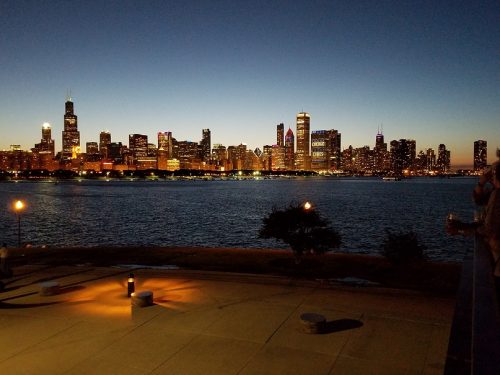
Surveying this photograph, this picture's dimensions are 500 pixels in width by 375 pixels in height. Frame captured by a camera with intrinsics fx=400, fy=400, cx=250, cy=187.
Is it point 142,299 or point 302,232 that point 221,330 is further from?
point 302,232

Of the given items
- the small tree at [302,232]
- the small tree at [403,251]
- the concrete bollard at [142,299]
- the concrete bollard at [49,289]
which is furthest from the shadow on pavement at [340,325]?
the small tree at [403,251]

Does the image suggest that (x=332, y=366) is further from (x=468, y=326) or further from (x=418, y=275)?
(x=418, y=275)

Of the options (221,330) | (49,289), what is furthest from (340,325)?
(49,289)

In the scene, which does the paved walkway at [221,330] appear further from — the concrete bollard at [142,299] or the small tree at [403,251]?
the small tree at [403,251]

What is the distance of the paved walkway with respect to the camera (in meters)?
8.52

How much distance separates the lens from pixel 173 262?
23.1m

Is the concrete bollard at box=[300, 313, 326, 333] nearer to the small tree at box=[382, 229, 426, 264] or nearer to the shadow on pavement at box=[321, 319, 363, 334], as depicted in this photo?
the shadow on pavement at box=[321, 319, 363, 334]

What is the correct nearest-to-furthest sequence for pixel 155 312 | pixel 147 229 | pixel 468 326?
pixel 468 326, pixel 155 312, pixel 147 229

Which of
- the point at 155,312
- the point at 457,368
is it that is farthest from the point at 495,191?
the point at 155,312

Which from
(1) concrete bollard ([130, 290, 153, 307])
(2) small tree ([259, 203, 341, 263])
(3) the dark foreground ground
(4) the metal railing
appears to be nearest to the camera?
(4) the metal railing

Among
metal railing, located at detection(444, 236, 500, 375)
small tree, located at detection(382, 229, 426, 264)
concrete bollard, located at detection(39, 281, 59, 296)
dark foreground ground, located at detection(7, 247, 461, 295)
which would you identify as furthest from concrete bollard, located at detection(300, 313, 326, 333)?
small tree, located at detection(382, 229, 426, 264)

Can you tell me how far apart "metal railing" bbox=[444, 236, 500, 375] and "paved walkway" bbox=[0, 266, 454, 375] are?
571 centimetres

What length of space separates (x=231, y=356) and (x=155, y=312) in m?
3.81

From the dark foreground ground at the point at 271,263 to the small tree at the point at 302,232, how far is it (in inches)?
41.0
